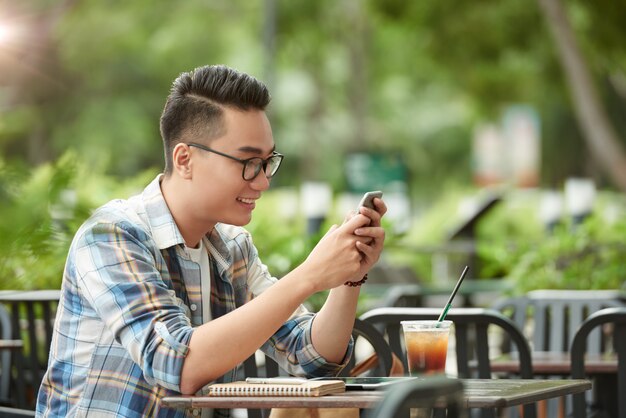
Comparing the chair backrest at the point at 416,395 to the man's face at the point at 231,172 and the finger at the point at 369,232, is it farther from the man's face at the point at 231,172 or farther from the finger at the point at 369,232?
the man's face at the point at 231,172

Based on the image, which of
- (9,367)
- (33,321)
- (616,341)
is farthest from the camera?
(9,367)

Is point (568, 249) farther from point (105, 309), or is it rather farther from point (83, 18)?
point (83, 18)

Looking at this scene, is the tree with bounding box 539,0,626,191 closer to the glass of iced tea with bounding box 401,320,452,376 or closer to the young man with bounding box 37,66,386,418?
the young man with bounding box 37,66,386,418

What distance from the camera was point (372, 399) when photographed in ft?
7.99

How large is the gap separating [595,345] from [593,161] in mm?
34234

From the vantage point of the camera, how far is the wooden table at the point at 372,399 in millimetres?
2348

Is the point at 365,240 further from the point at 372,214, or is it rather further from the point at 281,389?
the point at 281,389

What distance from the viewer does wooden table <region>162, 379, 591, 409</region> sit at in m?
2.35

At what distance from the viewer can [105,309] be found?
2801mm

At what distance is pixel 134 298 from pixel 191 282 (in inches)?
10.3

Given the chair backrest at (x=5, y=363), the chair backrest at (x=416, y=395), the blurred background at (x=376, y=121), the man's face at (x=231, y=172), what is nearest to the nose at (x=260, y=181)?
the man's face at (x=231, y=172)

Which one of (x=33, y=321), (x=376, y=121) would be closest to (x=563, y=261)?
(x=33, y=321)

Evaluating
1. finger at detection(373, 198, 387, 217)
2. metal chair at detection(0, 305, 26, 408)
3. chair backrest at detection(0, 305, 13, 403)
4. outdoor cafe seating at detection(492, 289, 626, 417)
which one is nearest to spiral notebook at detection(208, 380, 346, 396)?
finger at detection(373, 198, 387, 217)

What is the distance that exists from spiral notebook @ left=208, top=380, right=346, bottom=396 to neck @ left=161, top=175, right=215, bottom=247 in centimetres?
55
